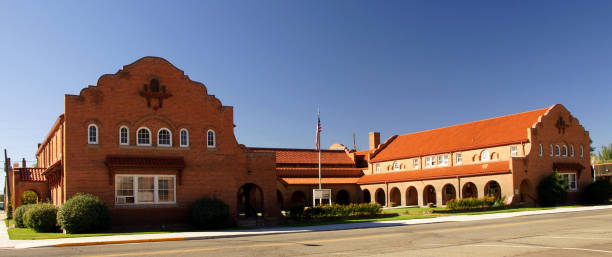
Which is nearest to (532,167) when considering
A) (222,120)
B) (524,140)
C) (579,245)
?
(524,140)

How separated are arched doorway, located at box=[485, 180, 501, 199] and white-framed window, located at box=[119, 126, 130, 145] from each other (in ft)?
103

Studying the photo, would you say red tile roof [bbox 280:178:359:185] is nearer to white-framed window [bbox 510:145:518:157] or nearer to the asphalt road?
white-framed window [bbox 510:145:518:157]

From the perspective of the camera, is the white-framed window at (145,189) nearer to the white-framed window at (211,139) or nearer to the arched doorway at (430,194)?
the white-framed window at (211,139)

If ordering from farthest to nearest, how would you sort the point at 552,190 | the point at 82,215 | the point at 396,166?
the point at 396,166 < the point at 552,190 < the point at 82,215

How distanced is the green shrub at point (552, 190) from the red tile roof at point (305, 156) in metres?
23.3

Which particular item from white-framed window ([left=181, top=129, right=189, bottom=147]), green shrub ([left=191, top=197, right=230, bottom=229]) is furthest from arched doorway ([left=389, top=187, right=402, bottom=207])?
white-framed window ([left=181, top=129, right=189, bottom=147])

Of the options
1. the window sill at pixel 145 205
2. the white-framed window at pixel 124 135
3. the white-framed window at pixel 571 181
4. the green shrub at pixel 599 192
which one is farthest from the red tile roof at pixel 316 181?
the green shrub at pixel 599 192

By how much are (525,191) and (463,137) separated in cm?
943

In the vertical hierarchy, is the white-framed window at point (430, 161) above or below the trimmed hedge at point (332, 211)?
above

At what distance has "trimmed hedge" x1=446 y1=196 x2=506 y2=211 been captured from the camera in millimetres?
40188

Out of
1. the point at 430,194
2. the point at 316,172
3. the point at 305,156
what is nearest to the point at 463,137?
the point at 430,194

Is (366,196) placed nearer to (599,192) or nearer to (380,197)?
(380,197)

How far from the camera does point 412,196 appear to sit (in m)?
56.8

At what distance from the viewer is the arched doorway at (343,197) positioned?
59388mm
